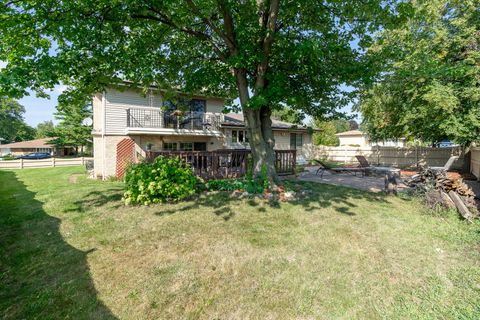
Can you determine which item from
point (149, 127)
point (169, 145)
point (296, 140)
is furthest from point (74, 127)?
point (296, 140)

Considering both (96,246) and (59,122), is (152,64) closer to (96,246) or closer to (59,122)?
(96,246)

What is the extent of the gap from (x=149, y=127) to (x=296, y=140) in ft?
44.1

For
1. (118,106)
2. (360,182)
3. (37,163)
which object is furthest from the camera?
(37,163)

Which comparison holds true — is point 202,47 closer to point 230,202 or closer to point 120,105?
point 230,202

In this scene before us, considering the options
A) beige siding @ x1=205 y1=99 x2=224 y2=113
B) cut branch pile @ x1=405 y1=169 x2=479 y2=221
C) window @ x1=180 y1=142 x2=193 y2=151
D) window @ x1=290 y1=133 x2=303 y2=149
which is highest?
beige siding @ x1=205 y1=99 x2=224 y2=113

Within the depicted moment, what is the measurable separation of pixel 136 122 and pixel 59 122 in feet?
94.5

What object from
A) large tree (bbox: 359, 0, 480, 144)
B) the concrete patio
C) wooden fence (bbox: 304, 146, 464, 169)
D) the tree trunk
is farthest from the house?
wooden fence (bbox: 304, 146, 464, 169)

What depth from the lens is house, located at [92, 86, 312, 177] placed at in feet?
41.9

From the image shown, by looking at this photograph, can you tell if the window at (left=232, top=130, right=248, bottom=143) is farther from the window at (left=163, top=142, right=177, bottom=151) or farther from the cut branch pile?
the cut branch pile

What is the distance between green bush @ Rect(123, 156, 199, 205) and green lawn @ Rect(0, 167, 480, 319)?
356mm

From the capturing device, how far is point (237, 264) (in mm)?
3459

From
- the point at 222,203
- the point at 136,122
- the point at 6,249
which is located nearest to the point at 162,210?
the point at 222,203

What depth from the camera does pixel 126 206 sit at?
6078 millimetres

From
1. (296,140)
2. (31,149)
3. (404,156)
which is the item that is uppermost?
(296,140)
